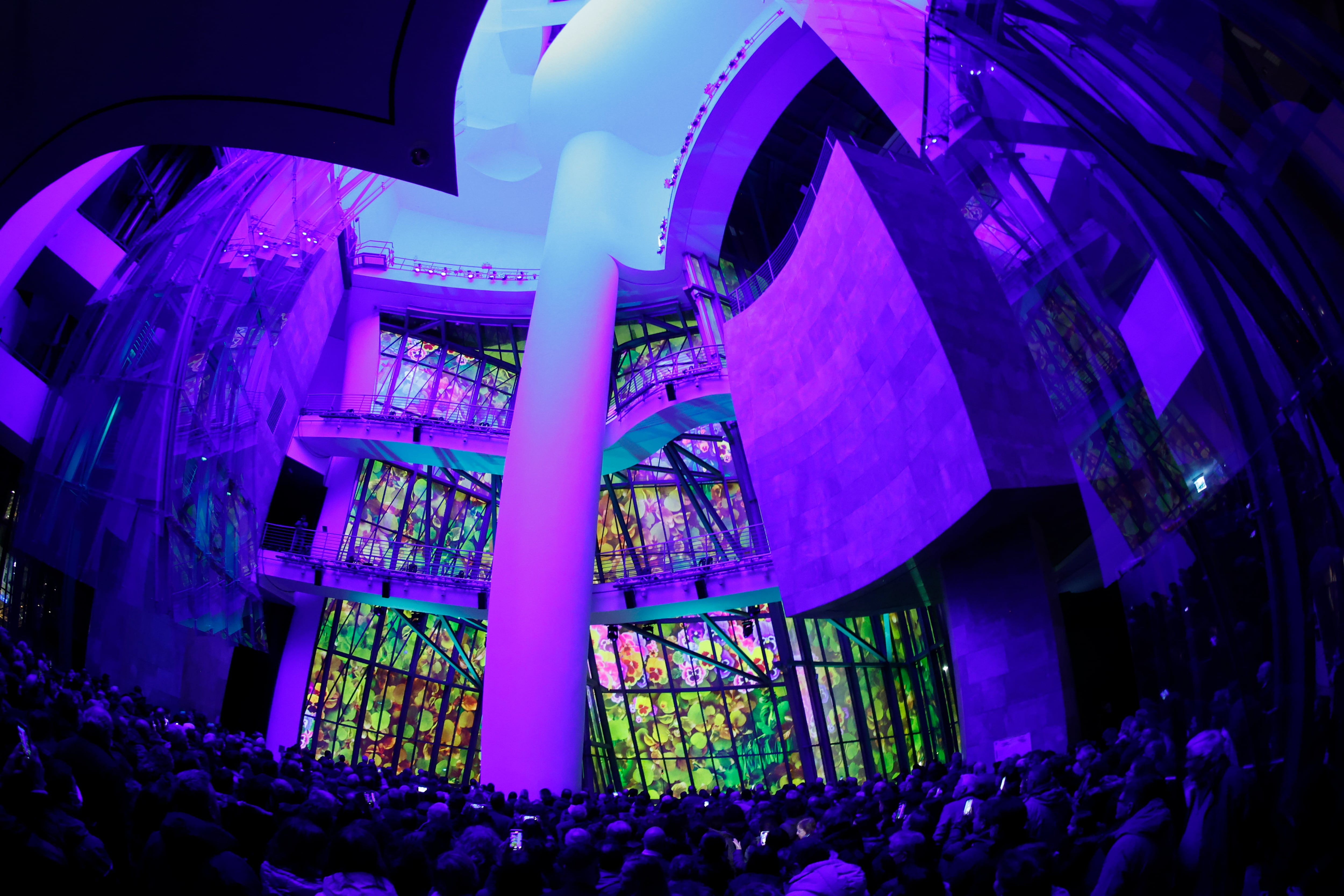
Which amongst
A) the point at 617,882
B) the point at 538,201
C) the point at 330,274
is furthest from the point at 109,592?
the point at 538,201

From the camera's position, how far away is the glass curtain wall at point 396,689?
2734 cm

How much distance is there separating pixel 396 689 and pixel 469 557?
16.9 ft

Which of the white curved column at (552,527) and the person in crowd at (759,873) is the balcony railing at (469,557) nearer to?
the white curved column at (552,527)

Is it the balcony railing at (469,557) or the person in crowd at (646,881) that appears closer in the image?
the person in crowd at (646,881)

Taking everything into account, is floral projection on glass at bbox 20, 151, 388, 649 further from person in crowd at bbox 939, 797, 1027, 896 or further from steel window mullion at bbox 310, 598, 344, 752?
person in crowd at bbox 939, 797, 1027, 896

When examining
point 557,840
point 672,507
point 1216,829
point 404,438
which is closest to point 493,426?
point 404,438

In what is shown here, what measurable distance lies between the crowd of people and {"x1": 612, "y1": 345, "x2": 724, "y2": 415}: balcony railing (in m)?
15.1

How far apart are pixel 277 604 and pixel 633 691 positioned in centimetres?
1209

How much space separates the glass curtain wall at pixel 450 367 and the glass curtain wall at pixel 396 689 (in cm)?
763

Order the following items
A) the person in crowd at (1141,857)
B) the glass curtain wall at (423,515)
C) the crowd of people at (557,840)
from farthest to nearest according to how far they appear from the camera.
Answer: the glass curtain wall at (423,515), the person in crowd at (1141,857), the crowd of people at (557,840)

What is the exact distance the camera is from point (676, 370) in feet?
72.7

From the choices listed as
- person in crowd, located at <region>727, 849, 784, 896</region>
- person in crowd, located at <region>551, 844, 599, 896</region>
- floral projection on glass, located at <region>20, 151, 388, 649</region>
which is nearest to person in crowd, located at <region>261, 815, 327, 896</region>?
person in crowd, located at <region>551, 844, 599, 896</region>

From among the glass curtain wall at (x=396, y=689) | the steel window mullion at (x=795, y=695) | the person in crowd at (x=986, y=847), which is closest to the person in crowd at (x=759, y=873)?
the person in crowd at (x=986, y=847)

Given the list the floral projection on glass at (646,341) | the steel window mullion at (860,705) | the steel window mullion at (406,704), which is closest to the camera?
the steel window mullion at (860,705)
